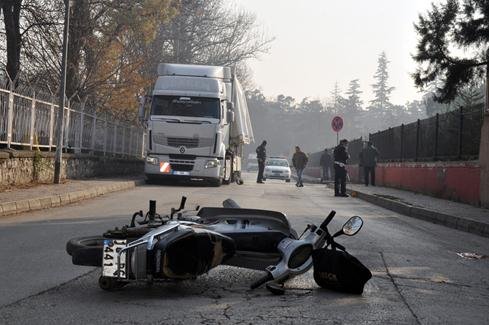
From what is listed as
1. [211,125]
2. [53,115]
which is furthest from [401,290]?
[211,125]

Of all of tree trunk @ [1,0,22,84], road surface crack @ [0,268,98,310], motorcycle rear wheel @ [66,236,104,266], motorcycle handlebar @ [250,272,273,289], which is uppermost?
tree trunk @ [1,0,22,84]

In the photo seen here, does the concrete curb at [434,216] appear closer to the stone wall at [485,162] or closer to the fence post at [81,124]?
the stone wall at [485,162]

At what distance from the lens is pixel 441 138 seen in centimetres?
1989

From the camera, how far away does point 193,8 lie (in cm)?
3469

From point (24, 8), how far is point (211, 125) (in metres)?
7.47

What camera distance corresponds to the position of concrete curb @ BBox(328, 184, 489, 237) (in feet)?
38.9

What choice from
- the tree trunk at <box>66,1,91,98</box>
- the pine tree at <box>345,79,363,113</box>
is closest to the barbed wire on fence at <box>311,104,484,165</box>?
the tree trunk at <box>66,1,91,98</box>

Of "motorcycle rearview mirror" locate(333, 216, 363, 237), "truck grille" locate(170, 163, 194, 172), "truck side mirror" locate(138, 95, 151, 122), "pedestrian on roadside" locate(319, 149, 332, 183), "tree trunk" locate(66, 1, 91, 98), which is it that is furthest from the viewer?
"pedestrian on roadside" locate(319, 149, 332, 183)

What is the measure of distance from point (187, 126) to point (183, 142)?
1.80 feet

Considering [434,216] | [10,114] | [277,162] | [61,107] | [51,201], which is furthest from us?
[277,162]

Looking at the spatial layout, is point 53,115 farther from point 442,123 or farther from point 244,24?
point 244,24

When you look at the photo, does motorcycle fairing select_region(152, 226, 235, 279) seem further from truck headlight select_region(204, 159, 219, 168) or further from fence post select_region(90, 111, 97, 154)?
fence post select_region(90, 111, 97, 154)

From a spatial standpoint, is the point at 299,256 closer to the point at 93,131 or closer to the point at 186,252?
the point at 186,252

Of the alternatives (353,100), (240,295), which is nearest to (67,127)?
(240,295)
